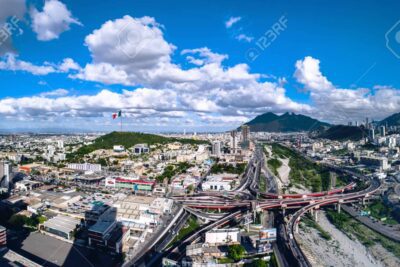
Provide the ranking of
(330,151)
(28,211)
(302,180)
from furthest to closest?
(330,151), (302,180), (28,211)

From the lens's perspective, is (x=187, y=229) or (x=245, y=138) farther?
(x=245, y=138)

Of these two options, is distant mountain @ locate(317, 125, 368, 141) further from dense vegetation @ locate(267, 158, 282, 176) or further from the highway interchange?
the highway interchange

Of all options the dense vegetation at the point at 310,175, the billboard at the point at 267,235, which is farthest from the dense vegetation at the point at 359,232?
the dense vegetation at the point at 310,175

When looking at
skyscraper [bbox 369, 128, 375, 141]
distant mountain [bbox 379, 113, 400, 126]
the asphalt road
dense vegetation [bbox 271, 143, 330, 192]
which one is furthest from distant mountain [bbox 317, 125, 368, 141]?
the asphalt road

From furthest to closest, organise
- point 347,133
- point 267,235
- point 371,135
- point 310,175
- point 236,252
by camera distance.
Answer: point 347,133
point 371,135
point 310,175
point 267,235
point 236,252

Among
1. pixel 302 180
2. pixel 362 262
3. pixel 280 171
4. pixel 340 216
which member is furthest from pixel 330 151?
pixel 362 262

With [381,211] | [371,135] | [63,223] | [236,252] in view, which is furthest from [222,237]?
[371,135]

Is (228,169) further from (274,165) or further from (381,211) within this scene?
(381,211)

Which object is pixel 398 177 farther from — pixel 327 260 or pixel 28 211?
pixel 28 211

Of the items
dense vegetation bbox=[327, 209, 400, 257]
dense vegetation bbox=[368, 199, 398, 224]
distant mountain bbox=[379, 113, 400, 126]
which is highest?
distant mountain bbox=[379, 113, 400, 126]
